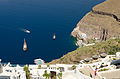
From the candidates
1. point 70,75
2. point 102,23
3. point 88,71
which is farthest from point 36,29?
point 88,71

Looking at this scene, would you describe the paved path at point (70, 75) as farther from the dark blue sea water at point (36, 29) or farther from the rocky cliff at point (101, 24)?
the rocky cliff at point (101, 24)

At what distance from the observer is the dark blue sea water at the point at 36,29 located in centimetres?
10994

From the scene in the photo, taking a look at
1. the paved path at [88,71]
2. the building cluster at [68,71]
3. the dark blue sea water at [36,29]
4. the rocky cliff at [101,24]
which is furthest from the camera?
the rocky cliff at [101,24]

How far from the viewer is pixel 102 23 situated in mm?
150750

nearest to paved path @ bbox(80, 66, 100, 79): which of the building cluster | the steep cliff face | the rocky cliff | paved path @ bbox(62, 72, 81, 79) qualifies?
the building cluster

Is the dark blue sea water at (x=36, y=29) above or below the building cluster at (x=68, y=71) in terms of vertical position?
above

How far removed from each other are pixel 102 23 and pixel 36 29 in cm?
3578

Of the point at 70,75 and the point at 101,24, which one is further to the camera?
the point at 101,24

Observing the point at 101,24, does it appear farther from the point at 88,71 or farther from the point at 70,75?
the point at 70,75

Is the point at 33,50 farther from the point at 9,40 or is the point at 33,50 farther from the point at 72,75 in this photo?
the point at 72,75

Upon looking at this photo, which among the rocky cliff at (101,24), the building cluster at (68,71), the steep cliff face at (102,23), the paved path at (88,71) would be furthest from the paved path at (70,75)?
the steep cliff face at (102,23)

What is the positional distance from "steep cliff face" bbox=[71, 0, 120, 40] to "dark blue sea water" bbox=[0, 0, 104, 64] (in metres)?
6.11

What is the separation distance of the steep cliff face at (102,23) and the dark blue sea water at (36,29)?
6112mm

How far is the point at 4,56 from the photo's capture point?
104875 mm
